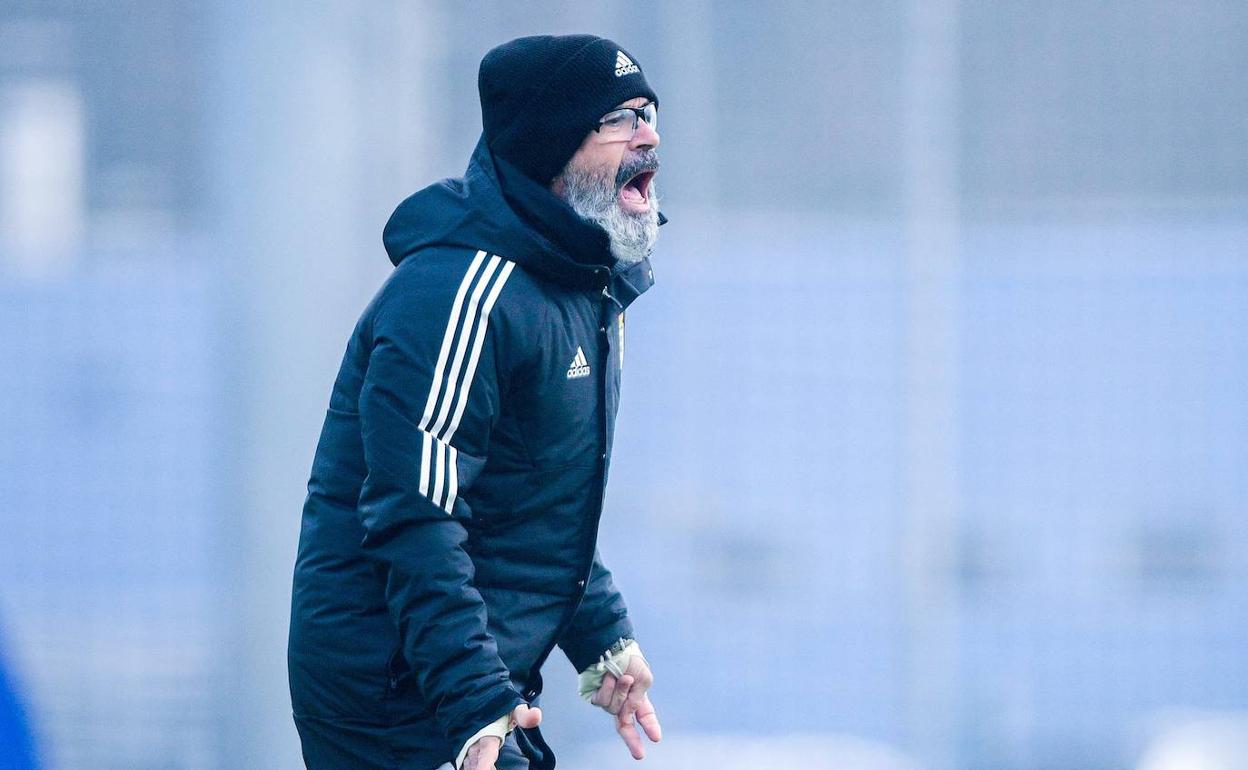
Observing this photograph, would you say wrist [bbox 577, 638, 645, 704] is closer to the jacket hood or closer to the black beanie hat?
the jacket hood

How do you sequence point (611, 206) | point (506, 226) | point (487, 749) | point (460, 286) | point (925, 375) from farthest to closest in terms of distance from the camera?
point (925, 375), point (611, 206), point (506, 226), point (460, 286), point (487, 749)

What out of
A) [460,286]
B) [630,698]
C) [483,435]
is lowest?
[630,698]

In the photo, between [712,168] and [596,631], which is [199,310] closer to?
[712,168]

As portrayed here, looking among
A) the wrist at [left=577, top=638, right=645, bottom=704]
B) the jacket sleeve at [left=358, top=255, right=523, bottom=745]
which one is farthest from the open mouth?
the wrist at [left=577, top=638, right=645, bottom=704]

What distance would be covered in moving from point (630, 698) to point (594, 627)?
14cm

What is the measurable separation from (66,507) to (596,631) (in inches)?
147

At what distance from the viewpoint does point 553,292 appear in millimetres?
2334

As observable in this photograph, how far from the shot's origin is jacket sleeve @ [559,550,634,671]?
104 inches

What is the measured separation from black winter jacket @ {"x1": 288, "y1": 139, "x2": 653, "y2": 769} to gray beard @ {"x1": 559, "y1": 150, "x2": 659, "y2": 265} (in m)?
0.04

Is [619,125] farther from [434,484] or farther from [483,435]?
[434,484]

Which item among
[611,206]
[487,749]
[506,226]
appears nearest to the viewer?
[487,749]

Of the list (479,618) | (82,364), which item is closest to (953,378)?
(82,364)

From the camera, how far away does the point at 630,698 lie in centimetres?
265

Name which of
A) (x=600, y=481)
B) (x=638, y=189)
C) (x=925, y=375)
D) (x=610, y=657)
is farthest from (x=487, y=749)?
(x=925, y=375)
